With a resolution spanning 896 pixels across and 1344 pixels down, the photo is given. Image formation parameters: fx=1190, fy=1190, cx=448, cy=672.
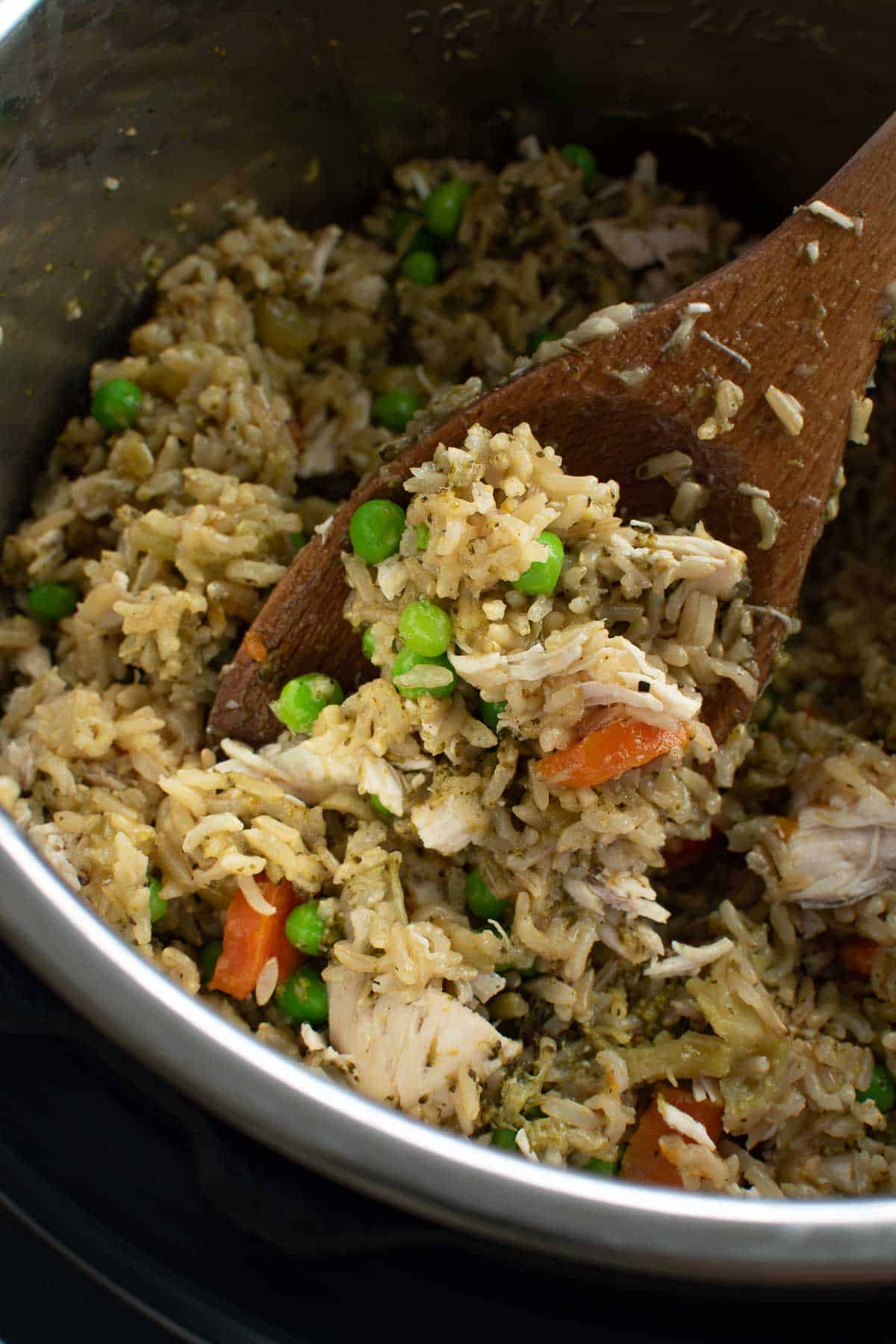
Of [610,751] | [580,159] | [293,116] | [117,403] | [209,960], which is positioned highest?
[293,116]

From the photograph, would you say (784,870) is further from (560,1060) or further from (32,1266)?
(32,1266)

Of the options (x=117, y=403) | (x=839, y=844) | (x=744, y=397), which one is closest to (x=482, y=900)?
(x=839, y=844)

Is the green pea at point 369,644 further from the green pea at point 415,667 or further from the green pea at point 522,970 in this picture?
the green pea at point 522,970

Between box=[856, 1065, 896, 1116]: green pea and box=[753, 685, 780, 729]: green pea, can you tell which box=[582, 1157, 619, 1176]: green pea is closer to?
box=[856, 1065, 896, 1116]: green pea

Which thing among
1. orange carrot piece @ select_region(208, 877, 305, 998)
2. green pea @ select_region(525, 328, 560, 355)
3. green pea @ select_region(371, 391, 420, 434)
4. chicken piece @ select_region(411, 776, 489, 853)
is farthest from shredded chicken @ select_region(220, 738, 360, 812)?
green pea @ select_region(525, 328, 560, 355)

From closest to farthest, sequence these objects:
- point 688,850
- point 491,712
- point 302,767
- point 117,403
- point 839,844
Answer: point 491,712
point 302,767
point 839,844
point 688,850
point 117,403

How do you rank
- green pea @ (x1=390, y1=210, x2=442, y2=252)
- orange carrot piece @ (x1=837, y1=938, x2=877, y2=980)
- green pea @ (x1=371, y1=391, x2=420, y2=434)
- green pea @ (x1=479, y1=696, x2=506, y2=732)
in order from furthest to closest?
green pea @ (x1=390, y1=210, x2=442, y2=252) → green pea @ (x1=371, y1=391, x2=420, y2=434) → orange carrot piece @ (x1=837, y1=938, x2=877, y2=980) → green pea @ (x1=479, y1=696, x2=506, y2=732)

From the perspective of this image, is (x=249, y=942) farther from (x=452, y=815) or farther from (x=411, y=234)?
(x=411, y=234)
